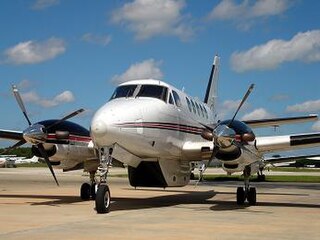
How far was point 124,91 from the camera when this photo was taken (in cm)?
1515

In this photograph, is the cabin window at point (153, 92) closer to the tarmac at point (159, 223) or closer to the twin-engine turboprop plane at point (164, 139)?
the twin-engine turboprop plane at point (164, 139)

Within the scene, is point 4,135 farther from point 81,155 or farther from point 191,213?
point 191,213

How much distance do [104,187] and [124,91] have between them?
3.52 m

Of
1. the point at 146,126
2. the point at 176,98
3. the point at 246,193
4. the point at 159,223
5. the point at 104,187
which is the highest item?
the point at 176,98

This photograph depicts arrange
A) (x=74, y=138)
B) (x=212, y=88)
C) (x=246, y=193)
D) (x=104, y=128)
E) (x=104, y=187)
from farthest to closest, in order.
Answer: (x=212, y=88), (x=74, y=138), (x=246, y=193), (x=104, y=187), (x=104, y=128)

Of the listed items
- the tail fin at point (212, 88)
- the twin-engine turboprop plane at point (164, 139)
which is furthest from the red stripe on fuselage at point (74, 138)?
the tail fin at point (212, 88)

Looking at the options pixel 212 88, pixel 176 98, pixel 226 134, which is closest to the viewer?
pixel 226 134

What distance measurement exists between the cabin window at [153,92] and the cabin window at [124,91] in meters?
0.26

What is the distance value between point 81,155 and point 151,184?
3.25 meters

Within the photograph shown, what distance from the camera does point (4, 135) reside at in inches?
713

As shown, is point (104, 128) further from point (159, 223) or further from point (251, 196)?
point (251, 196)

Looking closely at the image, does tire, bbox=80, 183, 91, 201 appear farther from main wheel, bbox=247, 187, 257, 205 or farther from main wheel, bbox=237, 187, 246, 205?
main wheel, bbox=247, 187, 257, 205

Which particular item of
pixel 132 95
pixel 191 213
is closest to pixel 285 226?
pixel 191 213

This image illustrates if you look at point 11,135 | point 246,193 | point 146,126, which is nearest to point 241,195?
point 246,193
